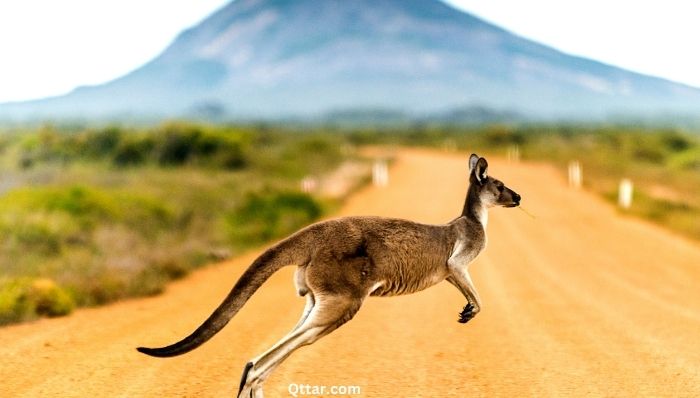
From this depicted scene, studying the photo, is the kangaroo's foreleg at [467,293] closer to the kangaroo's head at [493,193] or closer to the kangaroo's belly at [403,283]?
the kangaroo's belly at [403,283]

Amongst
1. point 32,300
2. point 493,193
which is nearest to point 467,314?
point 493,193

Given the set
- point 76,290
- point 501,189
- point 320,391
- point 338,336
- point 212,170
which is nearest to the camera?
point 501,189

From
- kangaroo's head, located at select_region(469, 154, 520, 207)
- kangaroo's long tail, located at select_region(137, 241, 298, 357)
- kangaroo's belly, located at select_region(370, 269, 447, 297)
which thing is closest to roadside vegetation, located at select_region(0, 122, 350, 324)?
kangaroo's long tail, located at select_region(137, 241, 298, 357)

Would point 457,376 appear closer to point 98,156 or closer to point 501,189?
point 501,189

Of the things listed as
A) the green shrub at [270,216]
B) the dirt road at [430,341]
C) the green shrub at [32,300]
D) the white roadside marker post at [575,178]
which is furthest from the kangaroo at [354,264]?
the white roadside marker post at [575,178]

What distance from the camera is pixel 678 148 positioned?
68.1 m

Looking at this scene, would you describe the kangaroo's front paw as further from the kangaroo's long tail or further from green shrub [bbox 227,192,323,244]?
green shrub [bbox 227,192,323,244]

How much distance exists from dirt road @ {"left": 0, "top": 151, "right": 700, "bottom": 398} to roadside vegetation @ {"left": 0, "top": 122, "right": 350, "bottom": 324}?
1.97 ft

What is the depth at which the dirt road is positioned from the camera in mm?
7332

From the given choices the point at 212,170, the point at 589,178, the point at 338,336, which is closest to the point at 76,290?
the point at 338,336

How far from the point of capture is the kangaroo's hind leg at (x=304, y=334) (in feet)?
15.5

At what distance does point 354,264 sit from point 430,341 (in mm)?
4453

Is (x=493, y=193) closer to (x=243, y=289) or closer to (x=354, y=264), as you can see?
(x=354, y=264)

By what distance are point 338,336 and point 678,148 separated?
64.1m
